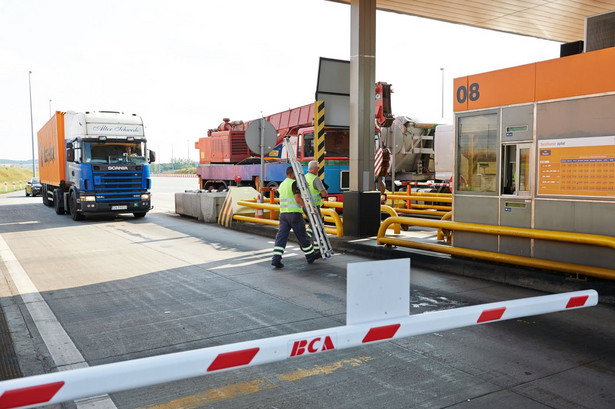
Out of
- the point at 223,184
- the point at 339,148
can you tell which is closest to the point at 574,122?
the point at 339,148

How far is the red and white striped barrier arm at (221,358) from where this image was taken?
2184 millimetres

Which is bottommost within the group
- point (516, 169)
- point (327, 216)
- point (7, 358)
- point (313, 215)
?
point (7, 358)

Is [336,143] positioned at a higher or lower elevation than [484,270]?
higher

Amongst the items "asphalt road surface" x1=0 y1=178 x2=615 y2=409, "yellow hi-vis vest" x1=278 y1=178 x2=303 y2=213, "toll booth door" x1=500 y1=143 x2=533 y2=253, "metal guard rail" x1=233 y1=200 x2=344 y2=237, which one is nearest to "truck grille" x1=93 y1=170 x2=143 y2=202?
"metal guard rail" x1=233 y1=200 x2=344 y2=237

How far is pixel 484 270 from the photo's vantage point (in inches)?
322

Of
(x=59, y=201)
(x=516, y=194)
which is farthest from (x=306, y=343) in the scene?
(x=59, y=201)

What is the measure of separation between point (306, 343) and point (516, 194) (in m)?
6.12

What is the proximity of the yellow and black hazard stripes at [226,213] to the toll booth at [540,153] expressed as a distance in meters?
7.93

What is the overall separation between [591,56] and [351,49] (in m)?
5.44

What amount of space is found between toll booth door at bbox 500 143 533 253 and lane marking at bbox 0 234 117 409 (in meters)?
6.06

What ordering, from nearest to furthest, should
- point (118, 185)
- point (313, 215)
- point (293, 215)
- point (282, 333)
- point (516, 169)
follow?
point (282, 333)
point (516, 169)
point (293, 215)
point (313, 215)
point (118, 185)

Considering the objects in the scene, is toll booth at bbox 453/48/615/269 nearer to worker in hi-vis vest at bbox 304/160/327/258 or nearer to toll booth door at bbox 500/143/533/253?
toll booth door at bbox 500/143/533/253

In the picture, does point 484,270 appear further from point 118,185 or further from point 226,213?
point 118,185

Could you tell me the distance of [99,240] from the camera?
1282cm
